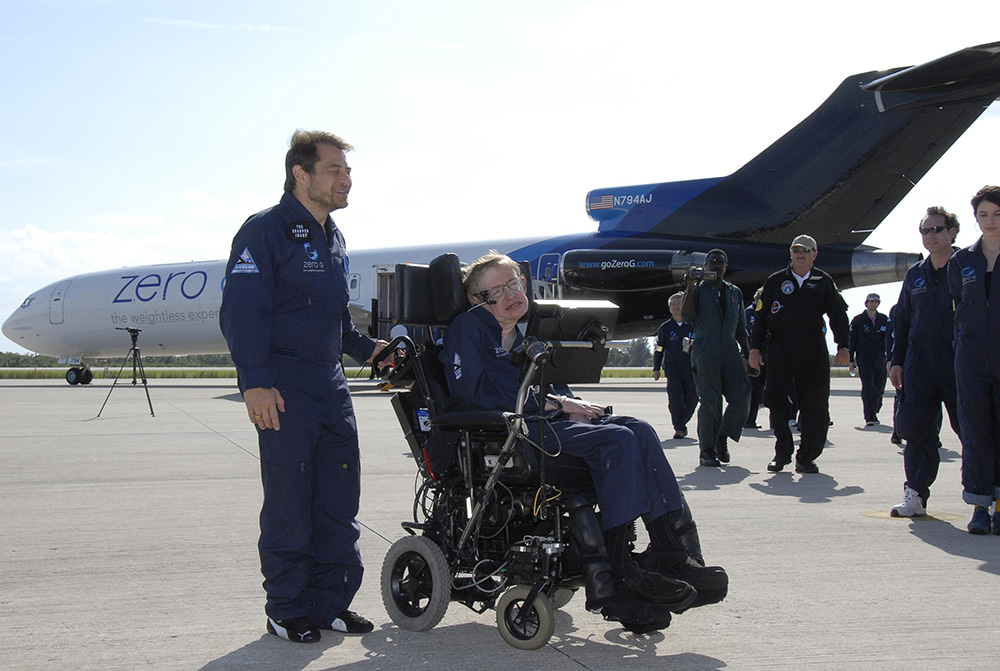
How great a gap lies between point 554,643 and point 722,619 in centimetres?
67

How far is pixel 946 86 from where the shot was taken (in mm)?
13469

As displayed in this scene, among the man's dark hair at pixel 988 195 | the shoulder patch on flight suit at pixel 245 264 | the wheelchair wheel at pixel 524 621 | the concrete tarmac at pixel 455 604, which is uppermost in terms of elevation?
the man's dark hair at pixel 988 195

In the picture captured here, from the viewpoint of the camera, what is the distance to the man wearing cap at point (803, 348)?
8000 mm

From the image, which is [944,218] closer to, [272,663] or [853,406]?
[272,663]

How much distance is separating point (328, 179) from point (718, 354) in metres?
5.51

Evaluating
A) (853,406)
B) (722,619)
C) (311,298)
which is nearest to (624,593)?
(722,619)

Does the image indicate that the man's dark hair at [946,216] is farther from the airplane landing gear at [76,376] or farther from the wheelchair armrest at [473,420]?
the airplane landing gear at [76,376]

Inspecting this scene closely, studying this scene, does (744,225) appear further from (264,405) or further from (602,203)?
(264,405)

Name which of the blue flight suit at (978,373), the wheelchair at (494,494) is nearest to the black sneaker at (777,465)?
the blue flight suit at (978,373)

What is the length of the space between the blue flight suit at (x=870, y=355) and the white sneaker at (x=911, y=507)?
289 inches

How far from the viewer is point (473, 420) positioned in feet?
11.4

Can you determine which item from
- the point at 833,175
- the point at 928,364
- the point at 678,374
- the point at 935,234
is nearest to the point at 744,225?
the point at 833,175

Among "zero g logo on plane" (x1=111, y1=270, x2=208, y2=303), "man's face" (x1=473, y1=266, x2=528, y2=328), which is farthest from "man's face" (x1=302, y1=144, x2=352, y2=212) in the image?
"zero g logo on plane" (x1=111, y1=270, x2=208, y2=303)

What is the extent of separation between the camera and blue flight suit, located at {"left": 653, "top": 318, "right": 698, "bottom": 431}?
1137cm
